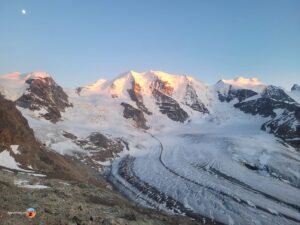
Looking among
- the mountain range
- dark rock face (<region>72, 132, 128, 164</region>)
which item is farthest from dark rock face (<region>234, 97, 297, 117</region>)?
dark rock face (<region>72, 132, 128, 164</region>)

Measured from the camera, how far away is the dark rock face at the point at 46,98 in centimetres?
12962

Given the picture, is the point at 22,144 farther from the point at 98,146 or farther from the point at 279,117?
the point at 279,117

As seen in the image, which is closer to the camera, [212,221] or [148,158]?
[212,221]

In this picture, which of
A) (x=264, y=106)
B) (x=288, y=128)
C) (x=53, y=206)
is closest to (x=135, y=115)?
(x=264, y=106)

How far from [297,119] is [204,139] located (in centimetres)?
3782

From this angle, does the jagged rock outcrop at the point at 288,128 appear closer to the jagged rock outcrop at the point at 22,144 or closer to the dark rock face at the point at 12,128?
the jagged rock outcrop at the point at 22,144

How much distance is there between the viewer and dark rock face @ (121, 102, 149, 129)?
166 metres

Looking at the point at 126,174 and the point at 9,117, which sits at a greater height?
the point at 9,117

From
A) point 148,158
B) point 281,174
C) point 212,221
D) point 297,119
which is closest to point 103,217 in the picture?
point 212,221

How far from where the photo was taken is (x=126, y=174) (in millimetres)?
79125

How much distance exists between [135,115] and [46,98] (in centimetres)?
4764

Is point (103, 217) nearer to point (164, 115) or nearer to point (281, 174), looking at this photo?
point (281, 174)

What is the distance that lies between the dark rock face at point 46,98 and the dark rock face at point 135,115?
30.7 meters

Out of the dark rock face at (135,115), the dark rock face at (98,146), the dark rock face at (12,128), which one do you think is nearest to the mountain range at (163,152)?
the dark rock face at (12,128)
